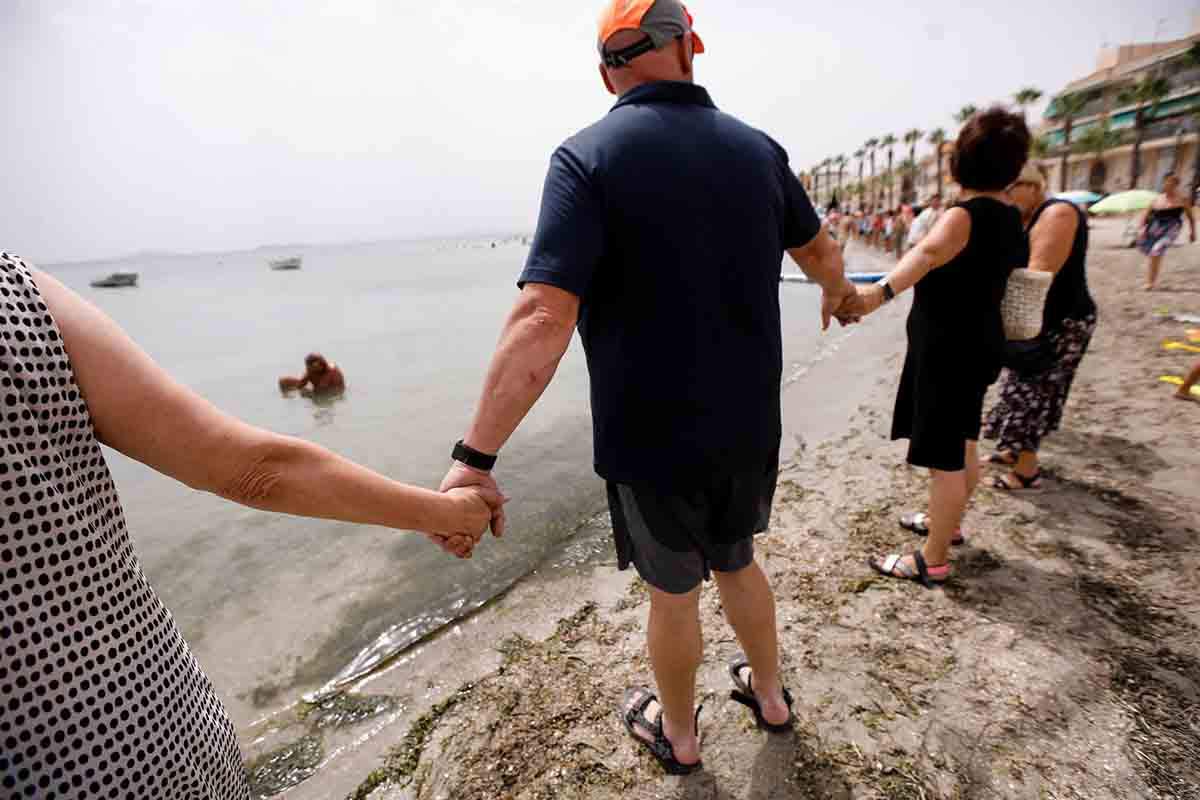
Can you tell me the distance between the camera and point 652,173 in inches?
60.0

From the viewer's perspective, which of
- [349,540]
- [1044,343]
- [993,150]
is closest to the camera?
[993,150]

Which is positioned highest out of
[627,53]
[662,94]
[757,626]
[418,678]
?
[627,53]

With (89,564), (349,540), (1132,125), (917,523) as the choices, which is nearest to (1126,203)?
(917,523)

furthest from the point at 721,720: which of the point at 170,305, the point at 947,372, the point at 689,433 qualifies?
the point at 170,305

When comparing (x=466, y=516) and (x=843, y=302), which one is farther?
(x=843, y=302)

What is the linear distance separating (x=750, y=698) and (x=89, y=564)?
237 cm

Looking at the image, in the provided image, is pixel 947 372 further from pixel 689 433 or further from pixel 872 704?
pixel 689 433

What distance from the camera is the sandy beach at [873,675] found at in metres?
2.10

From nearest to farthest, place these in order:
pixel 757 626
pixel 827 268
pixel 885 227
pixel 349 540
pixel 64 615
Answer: pixel 64 615 < pixel 757 626 < pixel 827 268 < pixel 349 540 < pixel 885 227

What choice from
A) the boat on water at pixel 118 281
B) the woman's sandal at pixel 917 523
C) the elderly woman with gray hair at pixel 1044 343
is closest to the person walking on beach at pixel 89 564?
the elderly woman with gray hair at pixel 1044 343

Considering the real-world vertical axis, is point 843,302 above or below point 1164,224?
above

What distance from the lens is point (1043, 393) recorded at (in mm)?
3887

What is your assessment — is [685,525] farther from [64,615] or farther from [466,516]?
[64,615]

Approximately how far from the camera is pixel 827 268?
226cm
